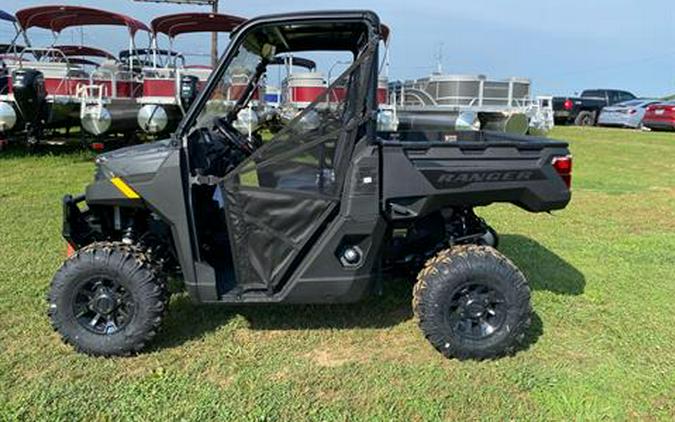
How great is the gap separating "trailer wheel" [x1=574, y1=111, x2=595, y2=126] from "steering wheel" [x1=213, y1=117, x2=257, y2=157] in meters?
22.4

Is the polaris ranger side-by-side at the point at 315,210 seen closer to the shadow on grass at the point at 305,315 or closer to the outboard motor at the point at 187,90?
the shadow on grass at the point at 305,315

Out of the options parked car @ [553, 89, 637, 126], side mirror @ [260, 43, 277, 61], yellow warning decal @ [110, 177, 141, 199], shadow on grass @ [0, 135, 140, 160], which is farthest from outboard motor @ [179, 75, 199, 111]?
parked car @ [553, 89, 637, 126]

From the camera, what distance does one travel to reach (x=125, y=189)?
3148 mm

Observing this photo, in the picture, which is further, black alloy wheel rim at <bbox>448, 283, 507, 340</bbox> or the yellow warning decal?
black alloy wheel rim at <bbox>448, 283, 507, 340</bbox>

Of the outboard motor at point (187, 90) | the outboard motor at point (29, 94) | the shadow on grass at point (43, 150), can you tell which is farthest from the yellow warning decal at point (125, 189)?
the shadow on grass at point (43, 150)

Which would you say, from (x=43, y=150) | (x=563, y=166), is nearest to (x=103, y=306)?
(x=563, y=166)

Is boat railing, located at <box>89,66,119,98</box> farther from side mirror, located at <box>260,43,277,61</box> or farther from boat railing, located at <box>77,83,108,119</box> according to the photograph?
side mirror, located at <box>260,43,277,61</box>

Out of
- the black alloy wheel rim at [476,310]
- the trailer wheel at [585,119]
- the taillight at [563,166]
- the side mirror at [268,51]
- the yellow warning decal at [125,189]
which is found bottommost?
the black alloy wheel rim at [476,310]

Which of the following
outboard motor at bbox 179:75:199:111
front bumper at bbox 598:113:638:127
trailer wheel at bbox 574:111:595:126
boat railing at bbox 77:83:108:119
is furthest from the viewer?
trailer wheel at bbox 574:111:595:126

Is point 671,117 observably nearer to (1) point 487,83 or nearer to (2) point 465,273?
(1) point 487,83

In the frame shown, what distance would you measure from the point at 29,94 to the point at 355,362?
8010 millimetres

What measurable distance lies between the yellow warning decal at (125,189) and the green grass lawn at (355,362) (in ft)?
2.87

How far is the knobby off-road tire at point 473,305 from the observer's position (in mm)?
3254

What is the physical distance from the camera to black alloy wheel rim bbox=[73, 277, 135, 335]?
319 centimetres
